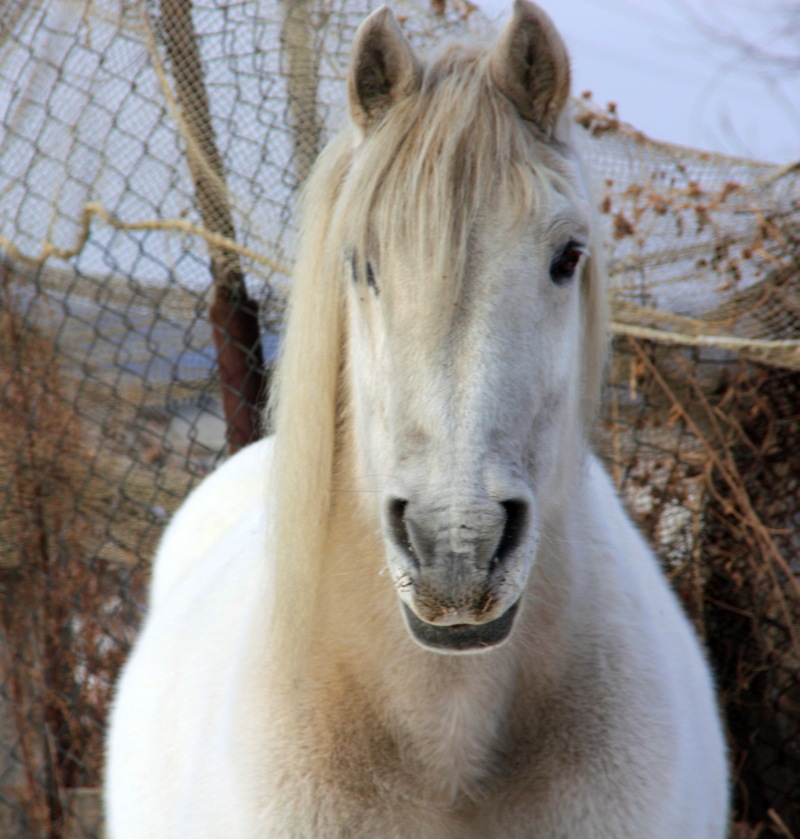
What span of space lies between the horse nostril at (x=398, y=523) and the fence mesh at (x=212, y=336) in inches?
81.8

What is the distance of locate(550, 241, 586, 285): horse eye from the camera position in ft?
5.00

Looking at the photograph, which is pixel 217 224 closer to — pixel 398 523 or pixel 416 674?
pixel 416 674

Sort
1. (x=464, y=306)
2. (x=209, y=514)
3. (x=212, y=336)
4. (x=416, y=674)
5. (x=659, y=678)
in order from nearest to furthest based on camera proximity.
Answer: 1. (x=464, y=306)
2. (x=416, y=674)
3. (x=659, y=678)
4. (x=209, y=514)
5. (x=212, y=336)

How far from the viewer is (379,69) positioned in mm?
1600

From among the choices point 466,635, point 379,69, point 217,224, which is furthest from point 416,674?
point 217,224

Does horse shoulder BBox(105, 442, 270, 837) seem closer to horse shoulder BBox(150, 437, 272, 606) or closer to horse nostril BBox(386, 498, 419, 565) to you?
horse shoulder BBox(150, 437, 272, 606)

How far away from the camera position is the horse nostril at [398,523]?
4.36ft

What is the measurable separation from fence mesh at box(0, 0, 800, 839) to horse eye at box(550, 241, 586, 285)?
1.70m

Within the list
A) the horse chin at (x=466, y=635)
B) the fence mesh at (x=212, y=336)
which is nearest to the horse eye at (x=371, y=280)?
the horse chin at (x=466, y=635)

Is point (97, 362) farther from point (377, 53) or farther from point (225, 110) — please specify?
point (377, 53)

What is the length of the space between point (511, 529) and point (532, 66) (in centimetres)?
81

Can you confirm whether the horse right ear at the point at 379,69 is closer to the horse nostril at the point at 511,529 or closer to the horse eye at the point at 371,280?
the horse eye at the point at 371,280

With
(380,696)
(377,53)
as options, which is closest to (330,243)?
(377,53)

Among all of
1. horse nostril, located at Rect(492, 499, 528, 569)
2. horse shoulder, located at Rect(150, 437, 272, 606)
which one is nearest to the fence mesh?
horse shoulder, located at Rect(150, 437, 272, 606)
